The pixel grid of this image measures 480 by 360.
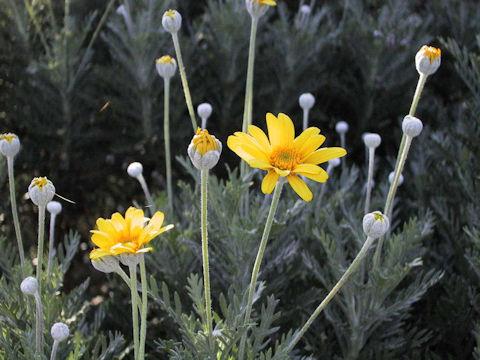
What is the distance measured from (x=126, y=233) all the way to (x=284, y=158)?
1.02 feet

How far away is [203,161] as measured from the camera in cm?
102

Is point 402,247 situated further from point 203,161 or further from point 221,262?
point 203,161

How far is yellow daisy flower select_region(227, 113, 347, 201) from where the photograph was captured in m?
1.05

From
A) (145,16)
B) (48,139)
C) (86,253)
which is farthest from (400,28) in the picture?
(86,253)

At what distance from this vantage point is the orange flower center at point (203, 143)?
101 centimetres

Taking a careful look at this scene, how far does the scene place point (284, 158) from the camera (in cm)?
111

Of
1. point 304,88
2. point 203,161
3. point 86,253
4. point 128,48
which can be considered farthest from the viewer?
point 86,253

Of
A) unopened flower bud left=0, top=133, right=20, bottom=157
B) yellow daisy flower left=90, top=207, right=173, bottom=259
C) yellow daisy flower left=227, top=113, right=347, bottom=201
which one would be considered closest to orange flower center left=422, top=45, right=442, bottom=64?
yellow daisy flower left=227, top=113, right=347, bottom=201

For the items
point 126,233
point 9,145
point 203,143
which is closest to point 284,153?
point 203,143

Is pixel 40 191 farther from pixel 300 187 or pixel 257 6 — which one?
pixel 257 6

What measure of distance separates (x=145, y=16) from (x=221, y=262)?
1.03 meters

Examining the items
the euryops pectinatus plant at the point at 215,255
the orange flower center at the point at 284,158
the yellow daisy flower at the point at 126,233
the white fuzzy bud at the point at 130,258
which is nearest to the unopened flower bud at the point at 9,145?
the euryops pectinatus plant at the point at 215,255

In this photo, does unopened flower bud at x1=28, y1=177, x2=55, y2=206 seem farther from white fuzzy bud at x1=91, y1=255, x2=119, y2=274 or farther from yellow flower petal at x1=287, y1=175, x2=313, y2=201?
yellow flower petal at x1=287, y1=175, x2=313, y2=201

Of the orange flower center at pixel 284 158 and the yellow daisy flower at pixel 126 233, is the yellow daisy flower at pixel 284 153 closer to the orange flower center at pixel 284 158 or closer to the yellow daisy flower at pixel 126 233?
the orange flower center at pixel 284 158
